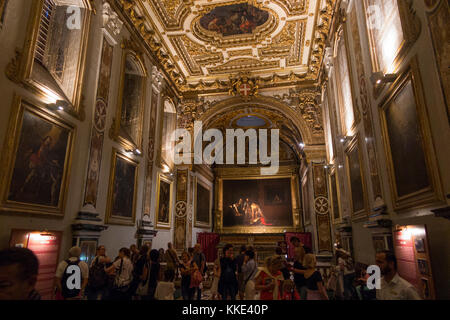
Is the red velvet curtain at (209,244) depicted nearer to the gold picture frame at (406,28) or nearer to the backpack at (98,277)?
the backpack at (98,277)

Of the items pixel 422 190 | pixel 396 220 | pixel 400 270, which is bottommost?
pixel 400 270

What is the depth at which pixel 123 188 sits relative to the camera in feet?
31.9

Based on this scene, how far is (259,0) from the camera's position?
425 inches

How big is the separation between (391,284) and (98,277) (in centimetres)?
443

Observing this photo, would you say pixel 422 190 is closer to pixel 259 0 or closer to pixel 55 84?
pixel 55 84

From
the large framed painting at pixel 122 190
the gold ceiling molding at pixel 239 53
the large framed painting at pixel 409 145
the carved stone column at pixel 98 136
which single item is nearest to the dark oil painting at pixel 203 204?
the large framed painting at pixel 122 190

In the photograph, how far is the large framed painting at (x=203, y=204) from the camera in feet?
56.9

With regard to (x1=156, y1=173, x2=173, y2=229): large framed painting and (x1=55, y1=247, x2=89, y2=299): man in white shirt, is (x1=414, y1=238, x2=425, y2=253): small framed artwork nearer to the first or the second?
(x1=55, y1=247, x2=89, y2=299): man in white shirt

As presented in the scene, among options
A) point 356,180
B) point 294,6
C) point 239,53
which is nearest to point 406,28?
point 356,180

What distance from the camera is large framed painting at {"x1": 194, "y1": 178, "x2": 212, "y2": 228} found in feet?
56.9

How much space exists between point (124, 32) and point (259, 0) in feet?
16.4

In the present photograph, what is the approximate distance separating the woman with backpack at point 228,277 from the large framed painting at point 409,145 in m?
3.28

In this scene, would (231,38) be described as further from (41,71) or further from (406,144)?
(406,144)
